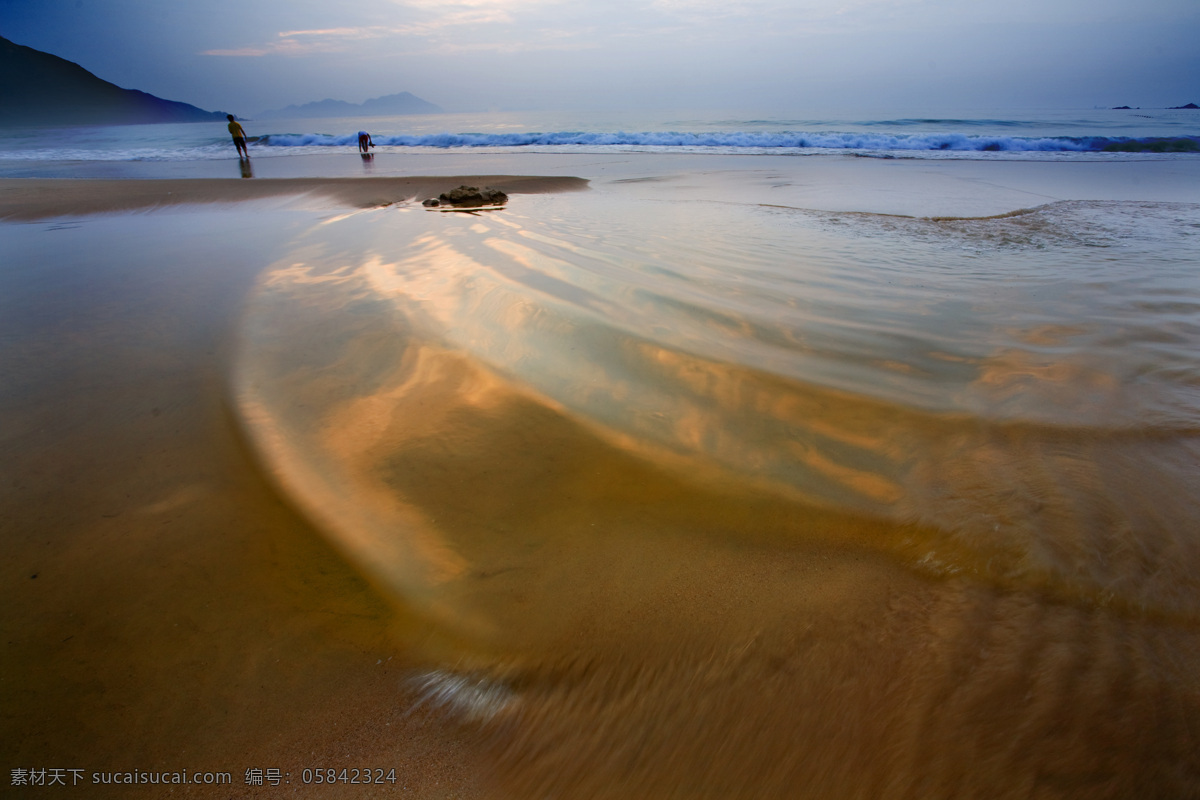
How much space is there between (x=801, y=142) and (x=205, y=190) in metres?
19.5

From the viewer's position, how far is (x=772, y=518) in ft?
4.75

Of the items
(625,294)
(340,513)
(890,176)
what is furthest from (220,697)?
(890,176)

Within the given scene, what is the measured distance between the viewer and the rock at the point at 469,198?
7012 mm

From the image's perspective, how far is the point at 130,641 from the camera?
1138 mm

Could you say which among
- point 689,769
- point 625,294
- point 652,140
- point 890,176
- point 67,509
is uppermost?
point 652,140

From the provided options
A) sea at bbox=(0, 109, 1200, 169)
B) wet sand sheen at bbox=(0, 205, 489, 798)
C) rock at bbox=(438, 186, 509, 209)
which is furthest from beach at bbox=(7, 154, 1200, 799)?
sea at bbox=(0, 109, 1200, 169)

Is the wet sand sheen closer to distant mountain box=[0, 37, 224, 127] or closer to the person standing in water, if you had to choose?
the person standing in water

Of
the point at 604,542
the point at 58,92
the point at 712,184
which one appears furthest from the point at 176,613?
the point at 58,92

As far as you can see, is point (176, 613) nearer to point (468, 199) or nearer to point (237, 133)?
point (468, 199)

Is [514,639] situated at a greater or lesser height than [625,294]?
lesser

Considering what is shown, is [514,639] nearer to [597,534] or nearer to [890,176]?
[597,534]

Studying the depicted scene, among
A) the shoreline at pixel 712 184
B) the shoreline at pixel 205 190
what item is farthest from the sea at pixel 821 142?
the shoreline at pixel 205 190

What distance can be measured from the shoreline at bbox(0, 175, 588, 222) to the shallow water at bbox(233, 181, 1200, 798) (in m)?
6.28

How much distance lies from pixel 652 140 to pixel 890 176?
45.4 ft
